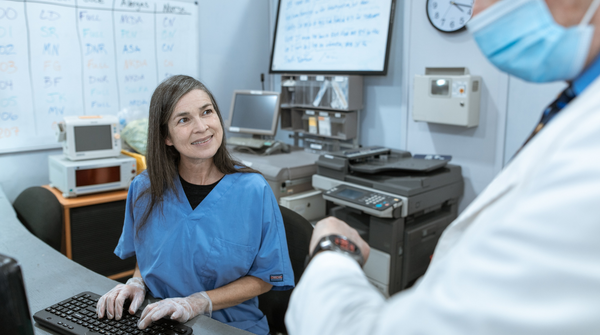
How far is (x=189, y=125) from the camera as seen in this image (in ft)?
4.60

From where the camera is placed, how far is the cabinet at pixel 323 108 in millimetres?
2857

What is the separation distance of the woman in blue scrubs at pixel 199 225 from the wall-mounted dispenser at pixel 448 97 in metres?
1.35

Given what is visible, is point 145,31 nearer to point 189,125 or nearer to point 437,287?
point 189,125

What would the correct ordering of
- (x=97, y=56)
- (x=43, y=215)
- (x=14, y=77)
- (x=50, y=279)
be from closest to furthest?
(x=50, y=279) → (x=43, y=215) → (x=14, y=77) → (x=97, y=56)

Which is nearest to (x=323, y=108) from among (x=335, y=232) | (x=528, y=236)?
(x=335, y=232)

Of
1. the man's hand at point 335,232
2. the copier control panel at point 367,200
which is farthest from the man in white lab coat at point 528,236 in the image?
the copier control panel at point 367,200

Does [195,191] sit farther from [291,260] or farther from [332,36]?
[332,36]

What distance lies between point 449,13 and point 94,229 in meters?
2.30

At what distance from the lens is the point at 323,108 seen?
9.75ft

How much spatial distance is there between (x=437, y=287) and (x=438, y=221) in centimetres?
192

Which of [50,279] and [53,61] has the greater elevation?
Answer: [53,61]

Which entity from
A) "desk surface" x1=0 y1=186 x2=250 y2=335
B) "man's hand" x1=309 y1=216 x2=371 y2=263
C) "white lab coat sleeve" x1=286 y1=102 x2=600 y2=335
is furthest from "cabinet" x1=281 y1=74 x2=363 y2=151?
"white lab coat sleeve" x1=286 y1=102 x2=600 y2=335

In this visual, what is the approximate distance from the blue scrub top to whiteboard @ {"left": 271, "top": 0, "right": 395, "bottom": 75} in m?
1.69

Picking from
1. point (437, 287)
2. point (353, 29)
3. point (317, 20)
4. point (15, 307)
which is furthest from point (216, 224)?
point (317, 20)
